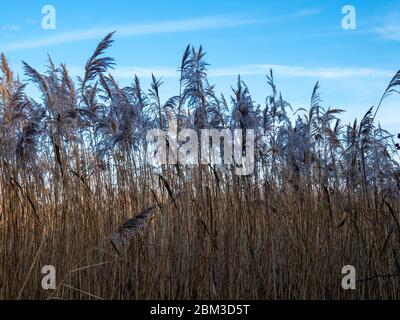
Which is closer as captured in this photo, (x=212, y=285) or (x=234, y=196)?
(x=212, y=285)

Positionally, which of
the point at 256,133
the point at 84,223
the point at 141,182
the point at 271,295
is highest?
the point at 256,133

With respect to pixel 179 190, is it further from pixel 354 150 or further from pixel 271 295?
pixel 354 150

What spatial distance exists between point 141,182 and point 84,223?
27.9 inches

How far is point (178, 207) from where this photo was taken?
4.80 m

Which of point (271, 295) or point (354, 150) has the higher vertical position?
point (354, 150)

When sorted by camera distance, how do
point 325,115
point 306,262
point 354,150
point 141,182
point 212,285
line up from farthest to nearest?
1. point 325,115
2. point 354,150
3. point 141,182
4. point 306,262
5. point 212,285

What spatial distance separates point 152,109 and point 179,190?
1.00 m

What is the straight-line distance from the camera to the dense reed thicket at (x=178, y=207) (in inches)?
181

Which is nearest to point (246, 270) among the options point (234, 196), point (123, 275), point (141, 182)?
point (234, 196)

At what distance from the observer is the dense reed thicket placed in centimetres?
459

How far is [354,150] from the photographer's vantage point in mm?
5645

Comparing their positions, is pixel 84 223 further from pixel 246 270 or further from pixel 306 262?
pixel 306 262
